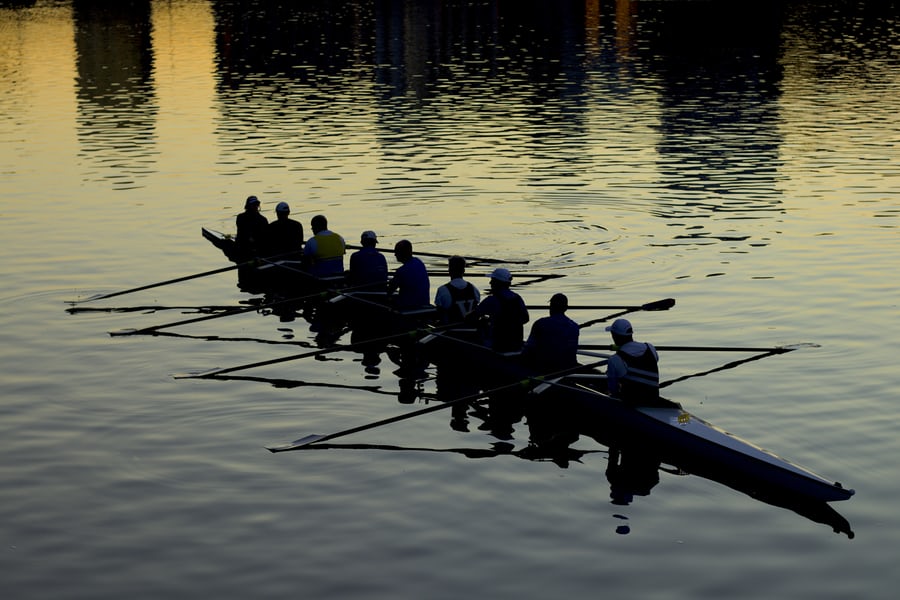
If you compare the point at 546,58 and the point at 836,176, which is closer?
the point at 836,176

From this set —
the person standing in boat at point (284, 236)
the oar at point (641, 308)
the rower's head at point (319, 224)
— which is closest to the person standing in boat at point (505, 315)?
the oar at point (641, 308)

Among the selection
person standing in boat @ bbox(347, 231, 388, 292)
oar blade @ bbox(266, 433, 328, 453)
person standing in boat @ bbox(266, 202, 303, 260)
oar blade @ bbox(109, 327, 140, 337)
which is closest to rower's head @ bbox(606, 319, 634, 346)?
oar blade @ bbox(266, 433, 328, 453)

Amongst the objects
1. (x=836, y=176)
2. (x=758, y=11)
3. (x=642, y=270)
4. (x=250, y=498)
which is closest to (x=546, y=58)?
(x=758, y=11)

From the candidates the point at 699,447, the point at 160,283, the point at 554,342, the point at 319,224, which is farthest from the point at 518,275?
the point at 699,447

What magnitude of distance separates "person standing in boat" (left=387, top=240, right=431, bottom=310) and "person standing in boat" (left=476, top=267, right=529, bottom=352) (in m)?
3.70

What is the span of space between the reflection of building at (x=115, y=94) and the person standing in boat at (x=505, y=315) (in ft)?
91.6

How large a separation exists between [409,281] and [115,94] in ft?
172

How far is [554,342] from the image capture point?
2289cm

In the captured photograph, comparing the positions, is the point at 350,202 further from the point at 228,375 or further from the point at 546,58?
the point at 546,58

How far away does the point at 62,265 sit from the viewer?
3597 centimetres

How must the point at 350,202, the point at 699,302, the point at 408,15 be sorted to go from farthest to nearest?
the point at 408,15 → the point at 350,202 → the point at 699,302

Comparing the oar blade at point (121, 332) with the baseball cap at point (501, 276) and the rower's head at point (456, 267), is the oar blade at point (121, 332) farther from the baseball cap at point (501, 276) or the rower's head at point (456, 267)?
the baseball cap at point (501, 276)

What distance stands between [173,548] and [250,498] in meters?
1.91

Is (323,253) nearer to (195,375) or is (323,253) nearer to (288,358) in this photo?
(288,358)
